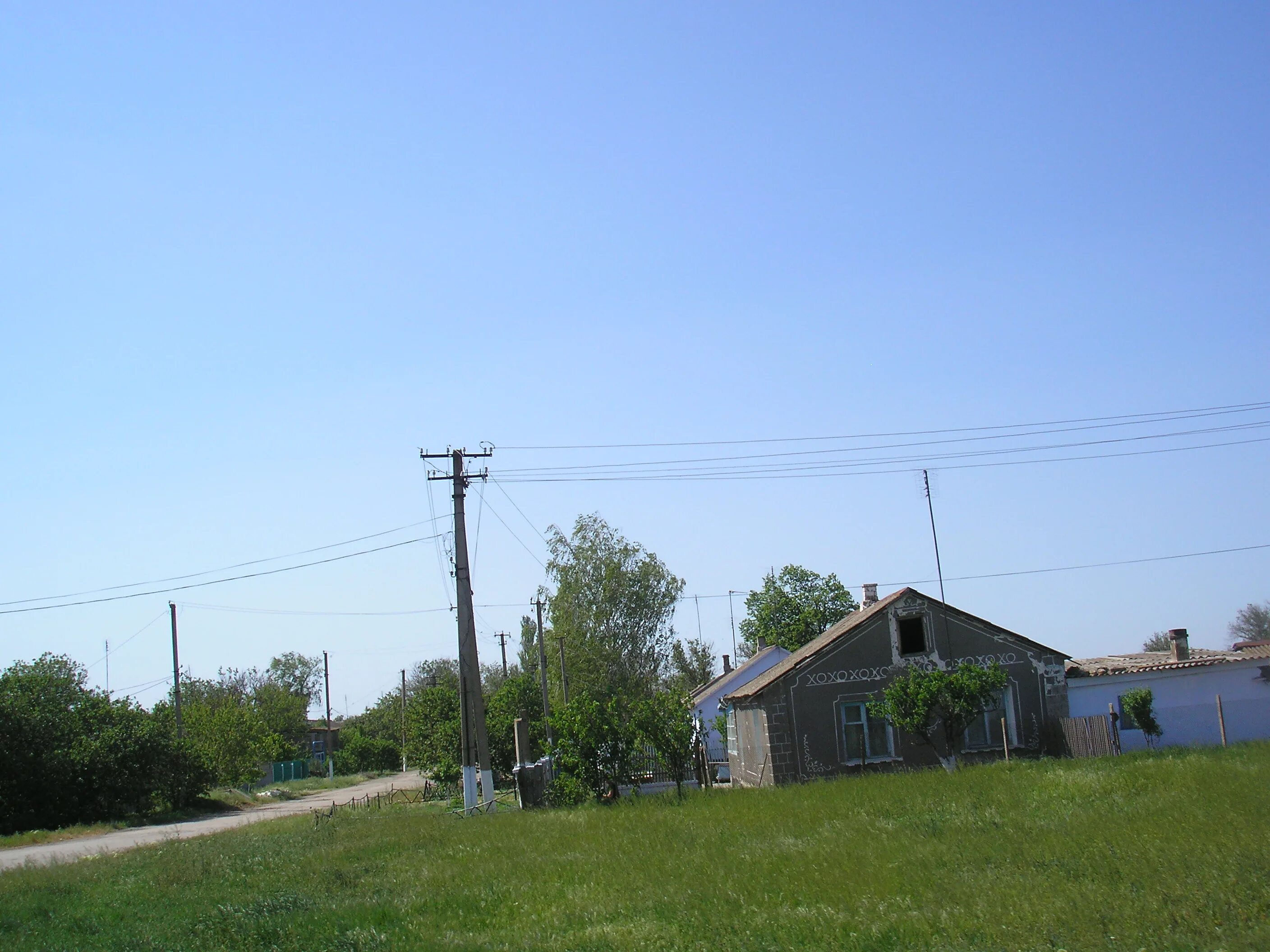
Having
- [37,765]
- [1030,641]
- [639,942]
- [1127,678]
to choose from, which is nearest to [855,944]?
[639,942]

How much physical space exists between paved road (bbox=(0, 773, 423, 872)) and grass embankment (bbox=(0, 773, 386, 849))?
741 mm

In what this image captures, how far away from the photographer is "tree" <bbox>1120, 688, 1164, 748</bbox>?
97.5 ft

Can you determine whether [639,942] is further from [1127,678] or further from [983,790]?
[1127,678]

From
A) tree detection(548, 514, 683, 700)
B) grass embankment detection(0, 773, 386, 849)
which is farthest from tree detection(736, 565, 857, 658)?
grass embankment detection(0, 773, 386, 849)

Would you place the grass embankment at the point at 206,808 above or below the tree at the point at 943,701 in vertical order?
below

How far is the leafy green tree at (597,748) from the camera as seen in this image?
87.6ft

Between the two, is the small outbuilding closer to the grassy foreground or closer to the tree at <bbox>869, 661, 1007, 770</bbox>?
the tree at <bbox>869, 661, 1007, 770</bbox>

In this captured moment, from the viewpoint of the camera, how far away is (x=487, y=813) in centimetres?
2645

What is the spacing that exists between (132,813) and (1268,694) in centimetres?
4335

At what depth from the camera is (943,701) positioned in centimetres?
2681

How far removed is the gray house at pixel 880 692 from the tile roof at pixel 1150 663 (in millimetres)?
2520

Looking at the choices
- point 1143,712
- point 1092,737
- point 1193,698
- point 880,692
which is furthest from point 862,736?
point 1193,698

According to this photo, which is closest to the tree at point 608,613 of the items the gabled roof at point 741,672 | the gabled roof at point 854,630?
the gabled roof at point 741,672

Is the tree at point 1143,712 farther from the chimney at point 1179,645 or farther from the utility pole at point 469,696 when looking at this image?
the utility pole at point 469,696
